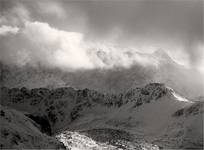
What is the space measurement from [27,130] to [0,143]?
11.2 m

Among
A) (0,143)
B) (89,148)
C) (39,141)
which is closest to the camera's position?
(0,143)

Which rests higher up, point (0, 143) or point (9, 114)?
point (9, 114)

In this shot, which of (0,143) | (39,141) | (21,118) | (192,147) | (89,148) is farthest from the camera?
(192,147)

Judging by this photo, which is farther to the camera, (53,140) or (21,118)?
(21,118)

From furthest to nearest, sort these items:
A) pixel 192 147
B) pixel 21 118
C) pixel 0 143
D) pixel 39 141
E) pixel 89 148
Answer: pixel 192 147
pixel 89 148
pixel 21 118
pixel 39 141
pixel 0 143

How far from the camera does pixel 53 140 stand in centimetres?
9250

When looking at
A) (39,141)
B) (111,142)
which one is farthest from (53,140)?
(111,142)

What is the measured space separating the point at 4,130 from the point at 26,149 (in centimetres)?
611

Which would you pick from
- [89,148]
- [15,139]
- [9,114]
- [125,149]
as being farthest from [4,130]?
[125,149]

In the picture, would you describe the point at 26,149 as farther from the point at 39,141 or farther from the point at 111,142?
the point at 111,142

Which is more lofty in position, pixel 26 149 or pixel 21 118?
pixel 21 118

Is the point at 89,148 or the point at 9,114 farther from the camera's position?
the point at 89,148

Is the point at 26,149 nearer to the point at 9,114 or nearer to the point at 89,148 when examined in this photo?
the point at 9,114

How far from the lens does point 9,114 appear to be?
93375mm
